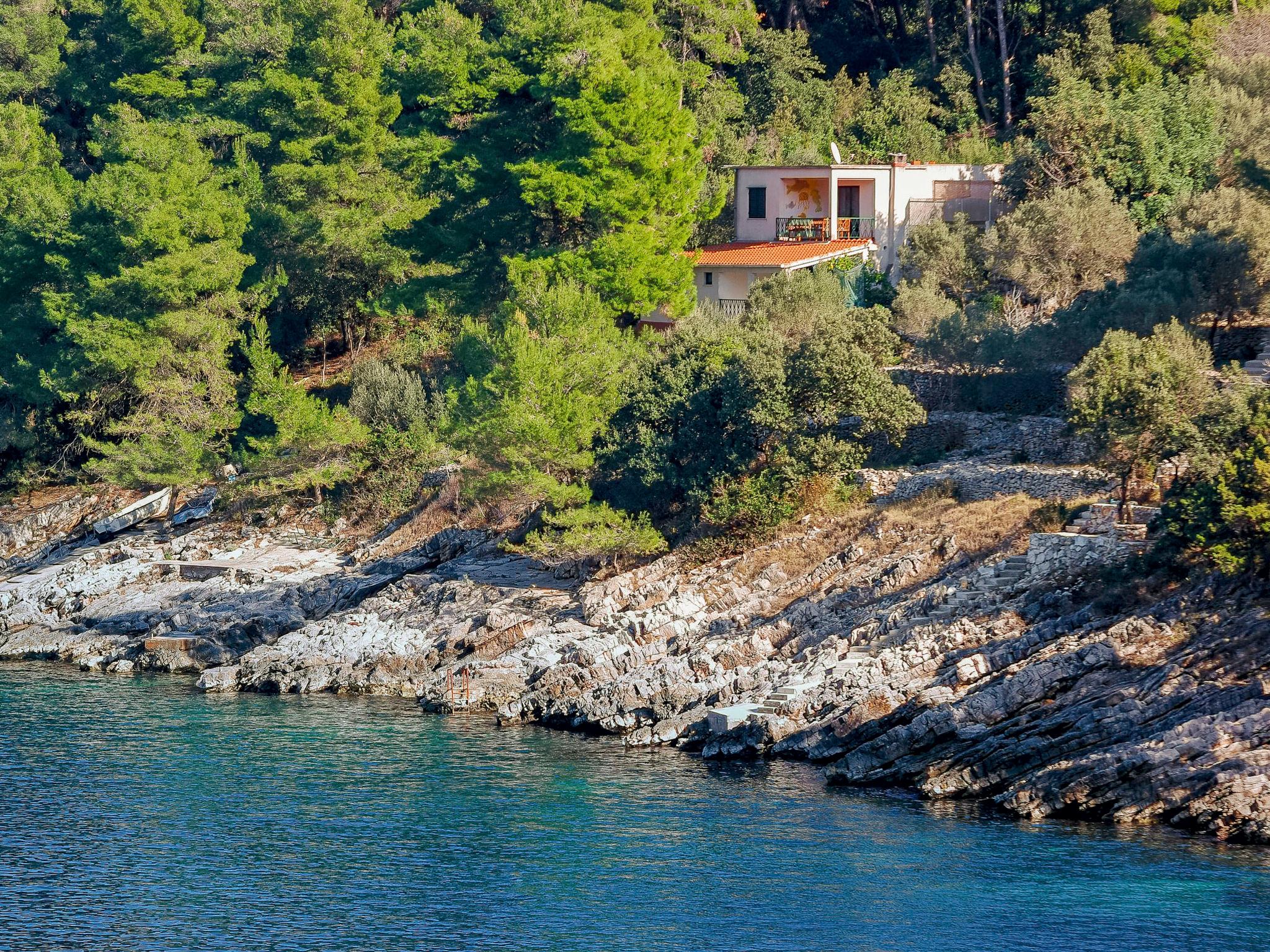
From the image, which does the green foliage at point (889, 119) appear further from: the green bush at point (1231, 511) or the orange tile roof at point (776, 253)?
the green bush at point (1231, 511)

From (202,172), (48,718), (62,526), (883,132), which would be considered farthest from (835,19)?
(48,718)

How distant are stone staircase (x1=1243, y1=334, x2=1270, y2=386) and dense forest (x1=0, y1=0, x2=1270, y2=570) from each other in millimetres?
1137

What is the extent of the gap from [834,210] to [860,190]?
5.37ft

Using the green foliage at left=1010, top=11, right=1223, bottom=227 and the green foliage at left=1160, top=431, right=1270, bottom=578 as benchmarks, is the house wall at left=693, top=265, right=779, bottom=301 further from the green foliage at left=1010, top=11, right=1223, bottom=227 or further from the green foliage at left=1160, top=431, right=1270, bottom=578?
the green foliage at left=1160, top=431, right=1270, bottom=578

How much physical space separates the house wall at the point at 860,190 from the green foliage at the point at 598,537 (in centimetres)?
1910

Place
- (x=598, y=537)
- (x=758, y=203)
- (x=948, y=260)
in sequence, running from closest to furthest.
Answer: (x=598, y=537)
(x=948, y=260)
(x=758, y=203)

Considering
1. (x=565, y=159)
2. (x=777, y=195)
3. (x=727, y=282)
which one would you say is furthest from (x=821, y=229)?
(x=565, y=159)

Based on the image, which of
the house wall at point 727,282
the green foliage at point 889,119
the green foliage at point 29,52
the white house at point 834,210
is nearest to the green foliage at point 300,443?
the house wall at point 727,282

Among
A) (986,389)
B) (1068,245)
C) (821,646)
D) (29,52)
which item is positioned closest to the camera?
(821,646)

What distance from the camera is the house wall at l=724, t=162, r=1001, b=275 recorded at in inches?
2383

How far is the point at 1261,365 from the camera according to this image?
Result: 4569 centimetres

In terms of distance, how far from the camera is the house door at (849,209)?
60.9 m

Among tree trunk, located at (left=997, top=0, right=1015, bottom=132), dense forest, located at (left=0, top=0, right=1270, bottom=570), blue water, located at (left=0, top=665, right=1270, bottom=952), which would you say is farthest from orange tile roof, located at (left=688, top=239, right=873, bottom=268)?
blue water, located at (left=0, top=665, right=1270, bottom=952)

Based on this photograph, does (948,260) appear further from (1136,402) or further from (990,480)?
(1136,402)
